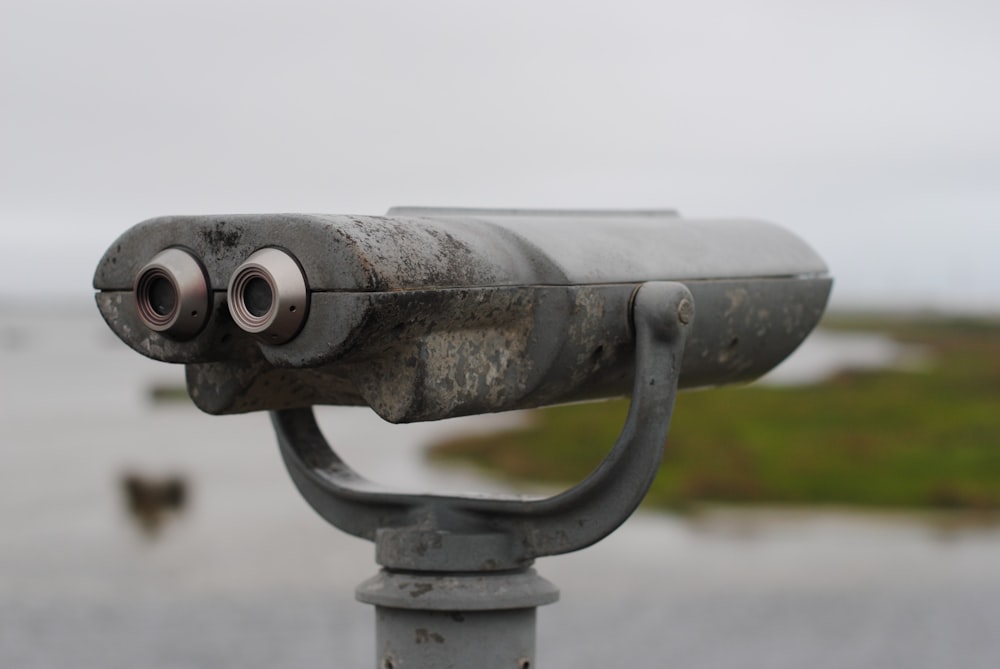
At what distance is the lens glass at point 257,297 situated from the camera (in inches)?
95.3

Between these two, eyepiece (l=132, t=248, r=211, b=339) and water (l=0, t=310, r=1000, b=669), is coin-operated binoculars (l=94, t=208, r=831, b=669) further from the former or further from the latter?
water (l=0, t=310, r=1000, b=669)

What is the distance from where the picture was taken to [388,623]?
2.86 m

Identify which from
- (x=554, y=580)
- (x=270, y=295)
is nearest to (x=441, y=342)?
(x=270, y=295)

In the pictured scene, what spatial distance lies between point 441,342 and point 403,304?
0.20 metres

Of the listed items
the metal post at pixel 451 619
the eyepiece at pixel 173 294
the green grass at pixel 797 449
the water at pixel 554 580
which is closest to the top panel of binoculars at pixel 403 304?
the eyepiece at pixel 173 294

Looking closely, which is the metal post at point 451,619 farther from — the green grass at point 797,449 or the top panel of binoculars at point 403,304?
the green grass at point 797,449

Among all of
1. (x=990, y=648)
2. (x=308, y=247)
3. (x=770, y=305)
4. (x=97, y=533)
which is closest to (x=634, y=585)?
(x=990, y=648)

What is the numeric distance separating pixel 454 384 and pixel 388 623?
1.62ft

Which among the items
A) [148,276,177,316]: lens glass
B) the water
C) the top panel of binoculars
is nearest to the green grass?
the water

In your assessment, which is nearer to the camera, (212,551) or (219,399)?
(219,399)

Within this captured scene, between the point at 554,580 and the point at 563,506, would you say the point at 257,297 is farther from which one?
the point at 554,580

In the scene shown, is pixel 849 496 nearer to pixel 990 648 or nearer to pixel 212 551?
pixel 990 648

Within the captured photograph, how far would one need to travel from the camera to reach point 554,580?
14977 mm

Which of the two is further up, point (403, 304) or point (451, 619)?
point (403, 304)
